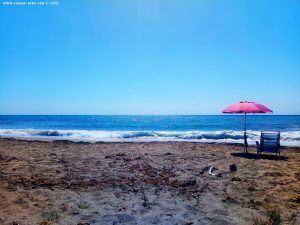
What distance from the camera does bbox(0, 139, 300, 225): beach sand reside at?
460cm

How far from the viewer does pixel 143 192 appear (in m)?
5.83

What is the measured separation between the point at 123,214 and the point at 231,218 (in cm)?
178

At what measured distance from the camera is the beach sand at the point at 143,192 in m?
4.60

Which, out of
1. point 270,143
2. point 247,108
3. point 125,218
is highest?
point 247,108

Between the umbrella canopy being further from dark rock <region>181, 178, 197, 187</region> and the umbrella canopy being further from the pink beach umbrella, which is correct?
dark rock <region>181, 178, 197, 187</region>

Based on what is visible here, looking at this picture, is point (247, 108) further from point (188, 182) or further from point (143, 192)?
point (143, 192)

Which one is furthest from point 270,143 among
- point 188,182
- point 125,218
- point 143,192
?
point 125,218

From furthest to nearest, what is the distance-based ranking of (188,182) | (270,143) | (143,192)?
(270,143)
(188,182)
(143,192)

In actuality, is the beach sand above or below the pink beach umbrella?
below

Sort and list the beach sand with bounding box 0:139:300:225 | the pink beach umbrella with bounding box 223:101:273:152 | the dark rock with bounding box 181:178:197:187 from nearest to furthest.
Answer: the beach sand with bounding box 0:139:300:225 → the dark rock with bounding box 181:178:197:187 → the pink beach umbrella with bounding box 223:101:273:152

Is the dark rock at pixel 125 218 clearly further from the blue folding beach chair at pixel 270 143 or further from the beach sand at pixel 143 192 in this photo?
the blue folding beach chair at pixel 270 143

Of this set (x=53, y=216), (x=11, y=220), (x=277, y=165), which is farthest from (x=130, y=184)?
(x=277, y=165)

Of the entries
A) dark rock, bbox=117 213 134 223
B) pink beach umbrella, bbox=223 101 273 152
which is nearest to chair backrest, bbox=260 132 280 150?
pink beach umbrella, bbox=223 101 273 152

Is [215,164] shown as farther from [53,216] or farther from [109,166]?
[53,216]
